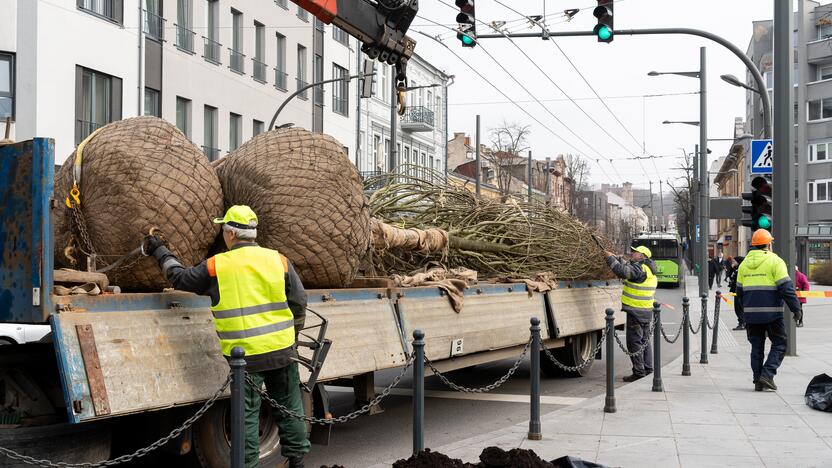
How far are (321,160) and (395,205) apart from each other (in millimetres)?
3742

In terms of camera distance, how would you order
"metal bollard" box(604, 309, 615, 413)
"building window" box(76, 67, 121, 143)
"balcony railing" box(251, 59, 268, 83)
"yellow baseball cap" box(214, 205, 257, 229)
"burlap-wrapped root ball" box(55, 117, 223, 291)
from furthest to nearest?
1. "balcony railing" box(251, 59, 268, 83)
2. "building window" box(76, 67, 121, 143)
3. "metal bollard" box(604, 309, 615, 413)
4. "burlap-wrapped root ball" box(55, 117, 223, 291)
5. "yellow baseball cap" box(214, 205, 257, 229)

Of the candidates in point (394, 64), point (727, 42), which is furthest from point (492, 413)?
point (727, 42)

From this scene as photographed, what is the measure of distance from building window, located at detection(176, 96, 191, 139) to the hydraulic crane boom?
1831 cm

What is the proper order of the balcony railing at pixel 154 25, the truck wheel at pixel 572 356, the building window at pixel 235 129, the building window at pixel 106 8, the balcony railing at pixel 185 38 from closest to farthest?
the truck wheel at pixel 572 356 < the building window at pixel 106 8 < the balcony railing at pixel 154 25 < the balcony railing at pixel 185 38 < the building window at pixel 235 129

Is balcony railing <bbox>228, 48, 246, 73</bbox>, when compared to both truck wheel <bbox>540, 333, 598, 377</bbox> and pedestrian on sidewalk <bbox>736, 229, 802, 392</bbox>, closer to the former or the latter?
truck wheel <bbox>540, 333, 598, 377</bbox>

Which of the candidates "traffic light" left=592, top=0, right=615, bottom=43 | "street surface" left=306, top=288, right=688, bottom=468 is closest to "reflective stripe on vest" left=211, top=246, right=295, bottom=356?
"street surface" left=306, top=288, right=688, bottom=468

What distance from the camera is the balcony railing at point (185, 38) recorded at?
28656mm

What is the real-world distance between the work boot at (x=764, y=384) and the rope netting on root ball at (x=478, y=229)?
2.68 m

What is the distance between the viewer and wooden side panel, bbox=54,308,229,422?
5020mm

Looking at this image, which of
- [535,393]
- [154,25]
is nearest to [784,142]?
[535,393]

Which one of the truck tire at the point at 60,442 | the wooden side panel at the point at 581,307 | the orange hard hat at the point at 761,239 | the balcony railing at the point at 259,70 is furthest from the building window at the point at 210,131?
the truck tire at the point at 60,442

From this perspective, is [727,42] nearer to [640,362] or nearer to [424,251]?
[640,362]

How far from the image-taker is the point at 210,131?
31.0m

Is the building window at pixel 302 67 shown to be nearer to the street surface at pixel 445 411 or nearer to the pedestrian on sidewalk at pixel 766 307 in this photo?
the street surface at pixel 445 411
